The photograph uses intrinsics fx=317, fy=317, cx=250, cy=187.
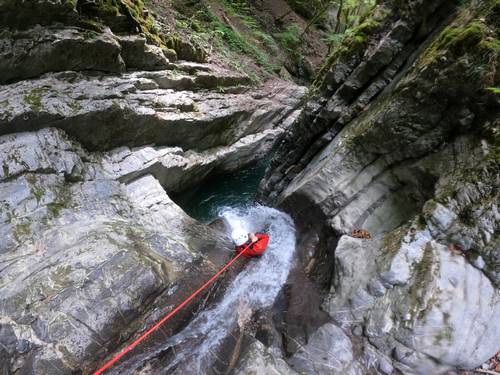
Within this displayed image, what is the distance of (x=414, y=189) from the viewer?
743cm

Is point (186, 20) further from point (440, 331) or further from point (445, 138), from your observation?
point (440, 331)

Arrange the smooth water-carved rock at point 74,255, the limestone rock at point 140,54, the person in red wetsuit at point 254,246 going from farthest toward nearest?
the limestone rock at point 140,54, the person in red wetsuit at point 254,246, the smooth water-carved rock at point 74,255

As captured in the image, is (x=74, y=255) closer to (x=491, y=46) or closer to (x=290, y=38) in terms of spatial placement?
(x=491, y=46)

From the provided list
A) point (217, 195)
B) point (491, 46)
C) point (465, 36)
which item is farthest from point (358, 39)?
point (217, 195)

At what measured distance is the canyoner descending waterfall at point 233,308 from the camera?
17.3 ft

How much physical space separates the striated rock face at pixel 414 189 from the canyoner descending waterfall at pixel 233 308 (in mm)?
771

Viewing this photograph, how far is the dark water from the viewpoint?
11875 mm

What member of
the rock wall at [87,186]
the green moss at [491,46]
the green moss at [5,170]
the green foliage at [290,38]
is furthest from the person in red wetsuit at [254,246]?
the green foliage at [290,38]

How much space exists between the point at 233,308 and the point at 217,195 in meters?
6.74

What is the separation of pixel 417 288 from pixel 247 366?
324cm

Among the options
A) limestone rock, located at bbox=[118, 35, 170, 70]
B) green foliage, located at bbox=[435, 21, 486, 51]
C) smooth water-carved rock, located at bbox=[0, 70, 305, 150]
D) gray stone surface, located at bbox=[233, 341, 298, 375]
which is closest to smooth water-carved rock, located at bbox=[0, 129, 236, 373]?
smooth water-carved rock, located at bbox=[0, 70, 305, 150]

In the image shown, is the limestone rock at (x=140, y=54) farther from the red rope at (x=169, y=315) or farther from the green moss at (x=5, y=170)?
the red rope at (x=169, y=315)

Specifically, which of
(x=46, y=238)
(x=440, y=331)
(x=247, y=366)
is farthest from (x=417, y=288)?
(x=46, y=238)

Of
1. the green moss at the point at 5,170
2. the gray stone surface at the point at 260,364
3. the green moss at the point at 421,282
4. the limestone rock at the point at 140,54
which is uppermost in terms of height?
the green moss at the point at 421,282
